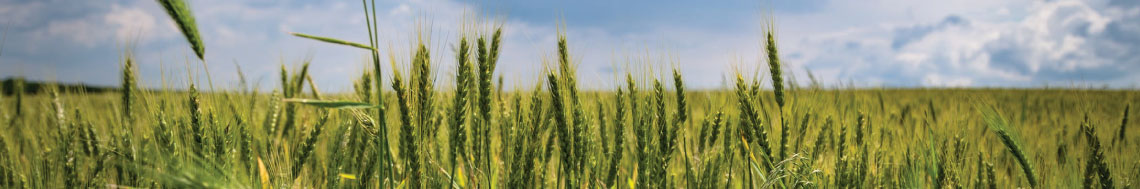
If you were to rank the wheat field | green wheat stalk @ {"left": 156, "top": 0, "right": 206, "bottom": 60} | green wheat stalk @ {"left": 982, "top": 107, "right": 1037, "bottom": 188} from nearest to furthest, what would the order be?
1. green wheat stalk @ {"left": 156, "top": 0, "right": 206, "bottom": 60}
2. the wheat field
3. green wheat stalk @ {"left": 982, "top": 107, "right": 1037, "bottom": 188}

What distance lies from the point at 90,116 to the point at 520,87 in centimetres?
240

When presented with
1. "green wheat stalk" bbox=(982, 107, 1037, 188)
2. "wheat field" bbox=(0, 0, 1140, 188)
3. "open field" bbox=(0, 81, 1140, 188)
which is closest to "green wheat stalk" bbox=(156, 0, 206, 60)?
"wheat field" bbox=(0, 0, 1140, 188)

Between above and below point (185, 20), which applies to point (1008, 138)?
below

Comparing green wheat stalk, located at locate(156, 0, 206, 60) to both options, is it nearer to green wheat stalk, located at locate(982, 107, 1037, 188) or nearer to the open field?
the open field

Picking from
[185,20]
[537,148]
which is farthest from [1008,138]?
[185,20]

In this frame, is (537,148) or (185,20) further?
(537,148)

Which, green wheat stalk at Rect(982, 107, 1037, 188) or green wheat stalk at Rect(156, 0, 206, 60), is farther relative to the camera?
green wheat stalk at Rect(982, 107, 1037, 188)

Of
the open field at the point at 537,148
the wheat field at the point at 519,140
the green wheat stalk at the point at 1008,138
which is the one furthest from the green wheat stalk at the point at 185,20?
the green wheat stalk at the point at 1008,138

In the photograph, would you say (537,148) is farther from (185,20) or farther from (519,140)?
(185,20)

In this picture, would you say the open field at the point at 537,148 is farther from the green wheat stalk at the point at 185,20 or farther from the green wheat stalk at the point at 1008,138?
the green wheat stalk at the point at 185,20

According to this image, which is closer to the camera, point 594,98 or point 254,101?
point 594,98

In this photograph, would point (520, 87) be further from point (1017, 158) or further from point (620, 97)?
point (1017, 158)

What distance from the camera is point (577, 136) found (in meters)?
1.74

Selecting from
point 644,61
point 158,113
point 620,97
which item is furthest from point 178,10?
point 644,61
